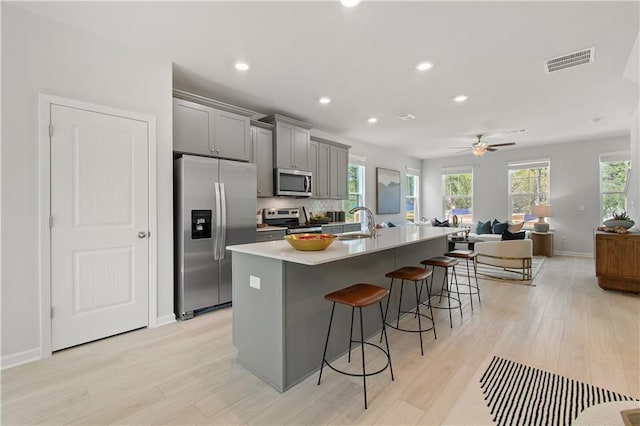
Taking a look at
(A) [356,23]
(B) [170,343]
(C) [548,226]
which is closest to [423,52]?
(A) [356,23]

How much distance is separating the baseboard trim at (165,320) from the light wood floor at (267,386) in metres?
0.11

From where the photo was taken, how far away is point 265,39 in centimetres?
273

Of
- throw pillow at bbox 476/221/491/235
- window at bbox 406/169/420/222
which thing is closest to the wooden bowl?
throw pillow at bbox 476/221/491/235

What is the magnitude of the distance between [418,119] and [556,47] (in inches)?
96.3

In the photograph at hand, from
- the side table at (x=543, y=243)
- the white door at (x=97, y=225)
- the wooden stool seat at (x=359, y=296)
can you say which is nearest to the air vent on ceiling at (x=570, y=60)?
the wooden stool seat at (x=359, y=296)

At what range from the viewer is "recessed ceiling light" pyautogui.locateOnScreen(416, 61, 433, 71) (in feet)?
10.4

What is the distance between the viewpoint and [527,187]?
25.6ft

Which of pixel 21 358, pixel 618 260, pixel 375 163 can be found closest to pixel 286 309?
pixel 21 358

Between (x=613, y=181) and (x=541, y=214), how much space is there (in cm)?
157

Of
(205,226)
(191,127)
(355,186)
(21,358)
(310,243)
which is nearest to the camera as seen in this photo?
(310,243)

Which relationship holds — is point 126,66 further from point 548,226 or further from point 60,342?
point 548,226

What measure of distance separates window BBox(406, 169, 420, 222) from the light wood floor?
595cm

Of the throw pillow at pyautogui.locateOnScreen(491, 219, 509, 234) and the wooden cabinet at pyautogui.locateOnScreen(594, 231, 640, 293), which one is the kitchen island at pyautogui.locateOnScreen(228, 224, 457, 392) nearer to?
the wooden cabinet at pyautogui.locateOnScreen(594, 231, 640, 293)

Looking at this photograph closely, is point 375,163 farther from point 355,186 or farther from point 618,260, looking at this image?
point 618,260
